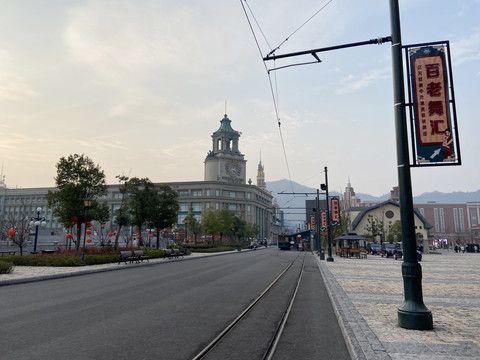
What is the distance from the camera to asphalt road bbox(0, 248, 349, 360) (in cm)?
569

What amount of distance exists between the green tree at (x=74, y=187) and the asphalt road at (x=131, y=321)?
16869 mm

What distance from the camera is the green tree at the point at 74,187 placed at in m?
28.9

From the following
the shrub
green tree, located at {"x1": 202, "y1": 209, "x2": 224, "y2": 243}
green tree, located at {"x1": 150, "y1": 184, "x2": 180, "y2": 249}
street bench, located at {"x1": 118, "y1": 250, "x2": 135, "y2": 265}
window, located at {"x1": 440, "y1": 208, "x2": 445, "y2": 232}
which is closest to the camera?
the shrub

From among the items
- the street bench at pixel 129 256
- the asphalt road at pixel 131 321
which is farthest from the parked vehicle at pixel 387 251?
the asphalt road at pixel 131 321

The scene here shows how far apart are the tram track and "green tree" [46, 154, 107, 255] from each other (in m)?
23.1

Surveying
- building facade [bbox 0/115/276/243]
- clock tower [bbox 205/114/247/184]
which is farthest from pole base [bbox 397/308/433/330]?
clock tower [bbox 205/114/247/184]

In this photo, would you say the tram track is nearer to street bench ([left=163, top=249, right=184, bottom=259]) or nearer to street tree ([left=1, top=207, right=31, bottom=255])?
street bench ([left=163, top=249, right=184, bottom=259])

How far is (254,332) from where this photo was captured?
276 inches

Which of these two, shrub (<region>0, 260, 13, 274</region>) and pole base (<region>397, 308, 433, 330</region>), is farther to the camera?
shrub (<region>0, 260, 13, 274</region>)

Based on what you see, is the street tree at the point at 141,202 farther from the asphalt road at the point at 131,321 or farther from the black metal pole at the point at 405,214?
the black metal pole at the point at 405,214

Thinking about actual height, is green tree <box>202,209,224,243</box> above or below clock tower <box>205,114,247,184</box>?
below

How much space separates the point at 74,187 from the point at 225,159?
4287 inches

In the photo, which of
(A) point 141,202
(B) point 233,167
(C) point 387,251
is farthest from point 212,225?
(B) point 233,167

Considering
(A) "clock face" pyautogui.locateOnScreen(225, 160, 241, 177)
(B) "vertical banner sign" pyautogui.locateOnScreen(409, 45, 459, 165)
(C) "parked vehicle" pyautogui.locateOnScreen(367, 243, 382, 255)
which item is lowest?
(C) "parked vehicle" pyautogui.locateOnScreen(367, 243, 382, 255)
